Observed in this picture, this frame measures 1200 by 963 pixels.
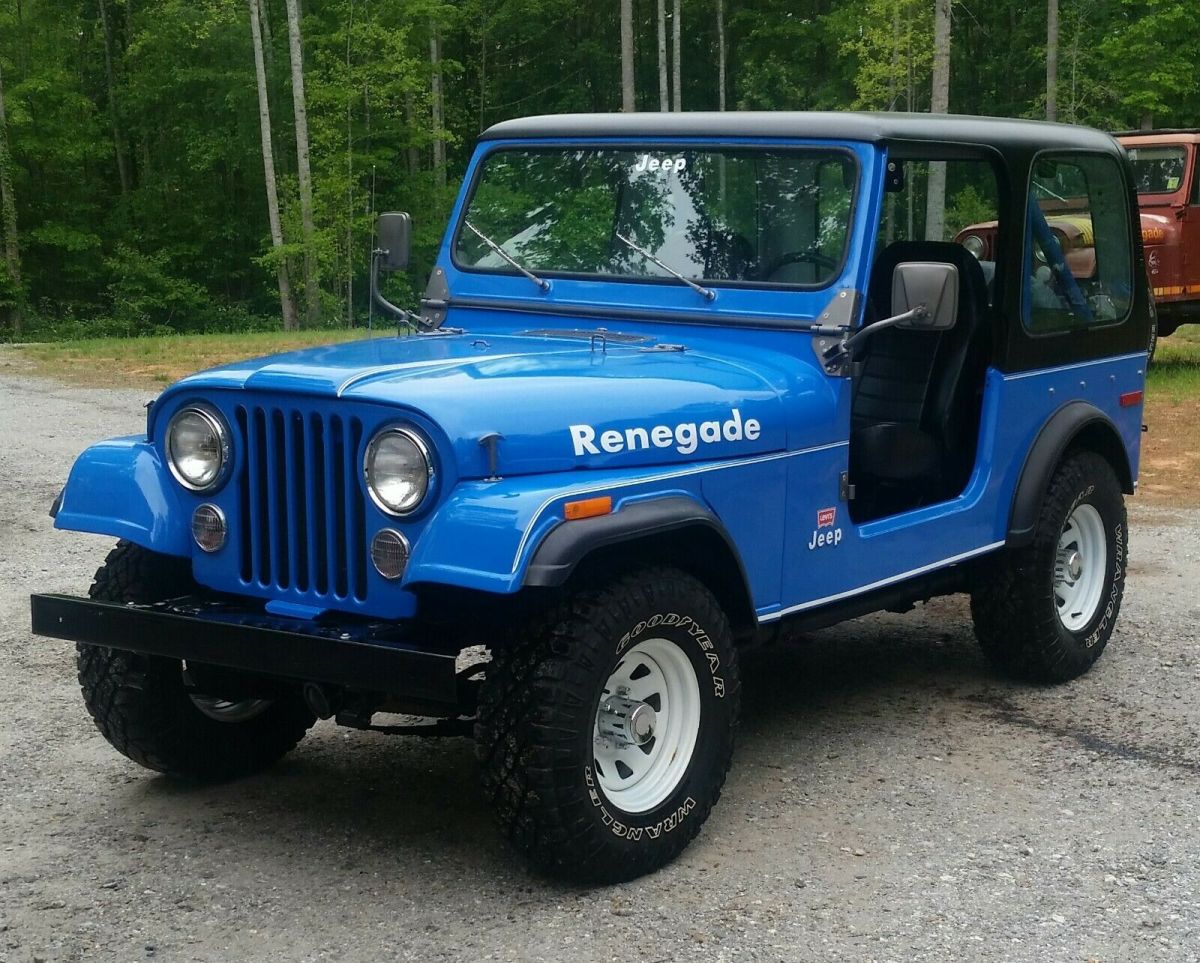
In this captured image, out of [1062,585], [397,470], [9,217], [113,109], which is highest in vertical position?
[113,109]

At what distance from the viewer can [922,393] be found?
570cm

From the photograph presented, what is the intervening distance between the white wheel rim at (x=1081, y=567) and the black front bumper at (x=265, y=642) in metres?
2.98

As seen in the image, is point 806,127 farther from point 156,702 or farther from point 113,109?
point 113,109

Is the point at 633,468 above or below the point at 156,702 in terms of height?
above

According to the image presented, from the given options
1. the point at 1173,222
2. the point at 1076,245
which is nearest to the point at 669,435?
the point at 1076,245

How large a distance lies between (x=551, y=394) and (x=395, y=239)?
1648 mm

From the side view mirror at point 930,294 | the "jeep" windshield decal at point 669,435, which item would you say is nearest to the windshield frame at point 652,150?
the side view mirror at point 930,294

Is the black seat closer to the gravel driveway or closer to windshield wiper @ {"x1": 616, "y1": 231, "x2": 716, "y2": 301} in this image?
windshield wiper @ {"x1": 616, "y1": 231, "x2": 716, "y2": 301}

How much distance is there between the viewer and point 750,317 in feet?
16.2

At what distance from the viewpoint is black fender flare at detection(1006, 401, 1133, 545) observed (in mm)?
5598

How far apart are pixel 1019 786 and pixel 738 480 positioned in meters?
1.42

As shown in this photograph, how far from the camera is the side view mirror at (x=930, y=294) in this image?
449 centimetres

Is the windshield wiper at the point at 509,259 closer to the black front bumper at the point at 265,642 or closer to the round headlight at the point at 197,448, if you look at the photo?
the round headlight at the point at 197,448

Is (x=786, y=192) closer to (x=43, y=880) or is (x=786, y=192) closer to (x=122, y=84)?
(x=43, y=880)
